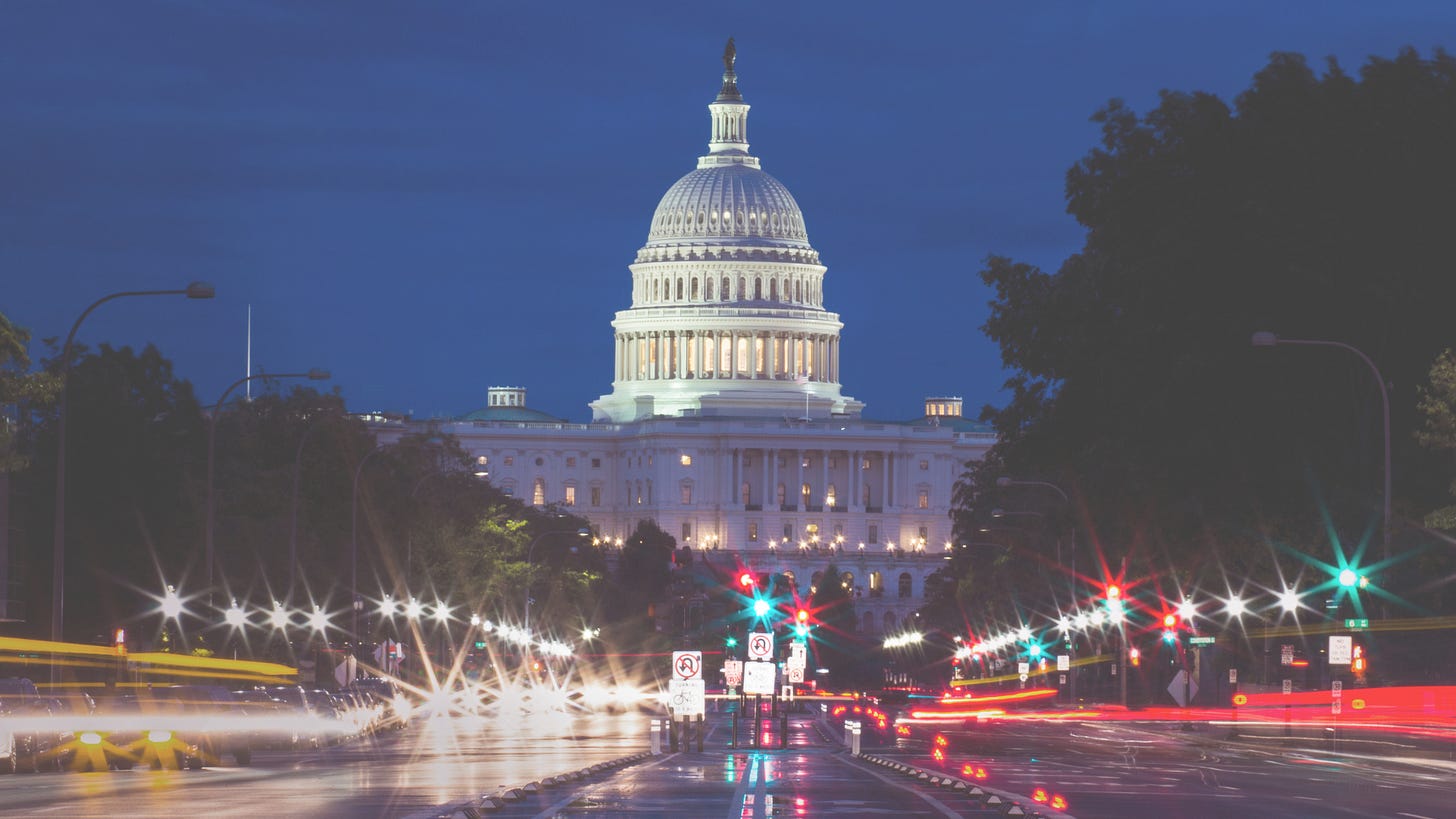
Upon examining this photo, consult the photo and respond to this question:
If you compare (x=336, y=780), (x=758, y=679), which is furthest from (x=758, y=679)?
(x=336, y=780)

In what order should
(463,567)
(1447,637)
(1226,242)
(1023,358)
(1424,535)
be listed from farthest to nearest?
(463,567), (1023,358), (1226,242), (1424,535), (1447,637)

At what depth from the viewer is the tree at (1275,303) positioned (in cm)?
6631

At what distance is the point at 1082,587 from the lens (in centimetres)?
10912

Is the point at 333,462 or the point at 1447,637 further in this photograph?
the point at 333,462

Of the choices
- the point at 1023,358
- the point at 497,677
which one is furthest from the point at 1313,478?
the point at 497,677

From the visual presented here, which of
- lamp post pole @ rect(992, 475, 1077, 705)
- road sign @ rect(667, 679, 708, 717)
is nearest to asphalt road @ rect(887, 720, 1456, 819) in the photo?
road sign @ rect(667, 679, 708, 717)

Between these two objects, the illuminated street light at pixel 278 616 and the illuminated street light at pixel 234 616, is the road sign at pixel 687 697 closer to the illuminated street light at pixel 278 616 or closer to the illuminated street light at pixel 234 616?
the illuminated street light at pixel 234 616

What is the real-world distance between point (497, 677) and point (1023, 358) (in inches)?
2431

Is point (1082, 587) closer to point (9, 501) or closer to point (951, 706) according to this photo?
point (951, 706)

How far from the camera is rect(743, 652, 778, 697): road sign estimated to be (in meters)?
56.0

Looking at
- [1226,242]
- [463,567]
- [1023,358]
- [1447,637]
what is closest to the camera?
[1447,637]

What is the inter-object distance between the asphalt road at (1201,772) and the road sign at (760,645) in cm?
365

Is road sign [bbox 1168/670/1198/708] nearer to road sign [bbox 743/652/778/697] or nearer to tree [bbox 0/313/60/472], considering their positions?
road sign [bbox 743/652/778/697]

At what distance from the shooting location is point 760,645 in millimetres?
57125
